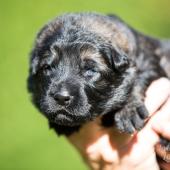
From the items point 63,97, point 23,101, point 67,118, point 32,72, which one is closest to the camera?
point 63,97

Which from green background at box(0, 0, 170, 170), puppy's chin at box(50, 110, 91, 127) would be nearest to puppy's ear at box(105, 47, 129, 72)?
puppy's chin at box(50, 110, 91, 127)

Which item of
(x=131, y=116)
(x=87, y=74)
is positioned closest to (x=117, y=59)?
(x=87, y=74)

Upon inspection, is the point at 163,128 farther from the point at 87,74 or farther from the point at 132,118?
the point at 87,74

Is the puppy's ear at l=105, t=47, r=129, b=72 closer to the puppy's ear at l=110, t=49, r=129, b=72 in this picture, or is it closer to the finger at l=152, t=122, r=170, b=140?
the puppy's ear at l=110, t=49, r=129, b=72

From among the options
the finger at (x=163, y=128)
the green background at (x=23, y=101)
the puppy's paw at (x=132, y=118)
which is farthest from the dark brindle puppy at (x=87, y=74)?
the green background at (x=23, y=101)

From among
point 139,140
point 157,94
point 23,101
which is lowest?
point 23,101

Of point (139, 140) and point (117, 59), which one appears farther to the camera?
point (139, 140)

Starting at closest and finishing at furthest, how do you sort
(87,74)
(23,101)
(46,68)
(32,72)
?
(87,74) → (46,68) → (32,72) → (23,101)
